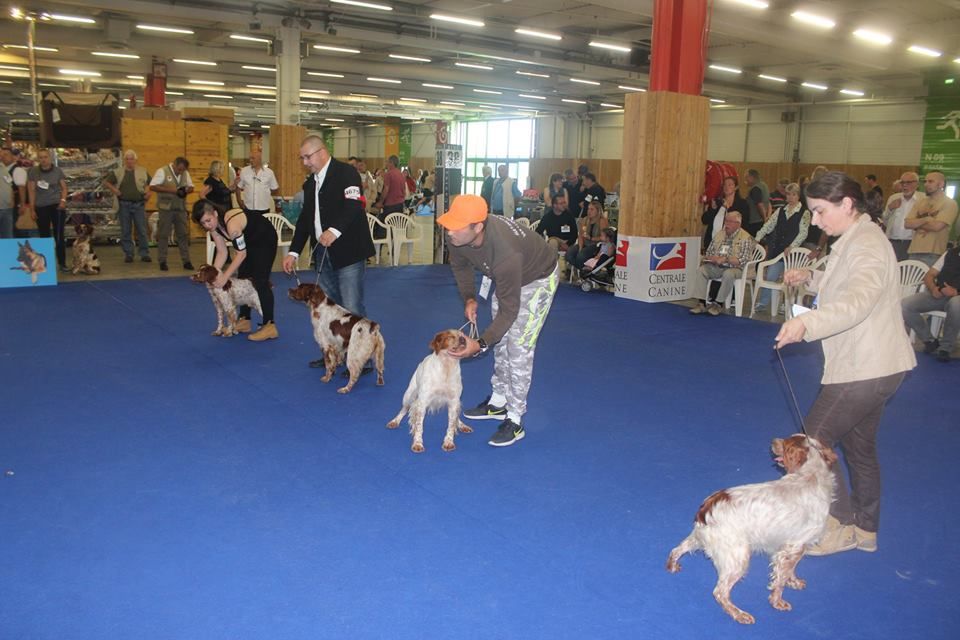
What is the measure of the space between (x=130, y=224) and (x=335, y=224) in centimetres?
774

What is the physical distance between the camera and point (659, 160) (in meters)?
9.61

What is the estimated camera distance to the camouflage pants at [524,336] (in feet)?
14.1

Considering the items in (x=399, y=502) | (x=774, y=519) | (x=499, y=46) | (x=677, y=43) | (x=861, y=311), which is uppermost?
(x=499, y=46)

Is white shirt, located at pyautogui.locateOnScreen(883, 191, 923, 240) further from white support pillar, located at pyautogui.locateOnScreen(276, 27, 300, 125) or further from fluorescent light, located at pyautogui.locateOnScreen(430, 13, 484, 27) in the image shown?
white support pillar, located at pyautogui.locateOnScreen(276, 27, 300, 125)

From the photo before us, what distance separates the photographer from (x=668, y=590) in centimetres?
296

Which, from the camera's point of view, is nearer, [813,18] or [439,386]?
[439,386]

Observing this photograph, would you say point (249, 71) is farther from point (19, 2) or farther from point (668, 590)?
point (668, 590)

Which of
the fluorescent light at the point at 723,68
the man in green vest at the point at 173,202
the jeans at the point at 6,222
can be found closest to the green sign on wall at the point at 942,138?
the fluorescent light at the point at 723,68

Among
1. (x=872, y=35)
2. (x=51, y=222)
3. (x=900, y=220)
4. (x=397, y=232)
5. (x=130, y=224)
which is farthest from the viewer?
(x=872, y=35)

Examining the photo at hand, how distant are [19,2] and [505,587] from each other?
51.2 feet

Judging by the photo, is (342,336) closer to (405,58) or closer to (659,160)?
(659,160)

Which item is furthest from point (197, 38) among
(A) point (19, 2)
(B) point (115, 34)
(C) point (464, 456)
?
(C) point (464, 456)

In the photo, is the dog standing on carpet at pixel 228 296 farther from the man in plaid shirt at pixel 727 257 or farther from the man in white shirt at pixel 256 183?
the man in plaid shirt at pixel 727 257

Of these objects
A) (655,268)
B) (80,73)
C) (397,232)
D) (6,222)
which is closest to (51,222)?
(6,222)
